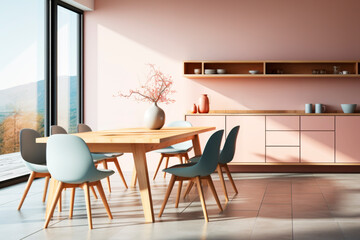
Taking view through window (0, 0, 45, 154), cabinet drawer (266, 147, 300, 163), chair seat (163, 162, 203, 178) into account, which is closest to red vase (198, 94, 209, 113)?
cabinet drawer (266, 147, 300, 163)

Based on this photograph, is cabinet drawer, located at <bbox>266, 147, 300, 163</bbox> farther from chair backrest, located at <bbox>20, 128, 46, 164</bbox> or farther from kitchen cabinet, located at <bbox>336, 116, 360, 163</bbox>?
chair backrest, located at <bbox>20, 128, 46, 164</bbox>

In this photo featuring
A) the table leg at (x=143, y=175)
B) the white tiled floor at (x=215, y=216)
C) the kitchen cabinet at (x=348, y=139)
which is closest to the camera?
the white tiled floor at (x=215, y=216)

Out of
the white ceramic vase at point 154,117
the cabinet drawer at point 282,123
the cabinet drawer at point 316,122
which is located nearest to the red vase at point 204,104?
the cabinet drawer at point 282,123

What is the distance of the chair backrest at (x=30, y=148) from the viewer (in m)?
4.33

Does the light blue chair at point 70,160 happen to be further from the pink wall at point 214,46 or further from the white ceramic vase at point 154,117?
the pink wall at point 214,46

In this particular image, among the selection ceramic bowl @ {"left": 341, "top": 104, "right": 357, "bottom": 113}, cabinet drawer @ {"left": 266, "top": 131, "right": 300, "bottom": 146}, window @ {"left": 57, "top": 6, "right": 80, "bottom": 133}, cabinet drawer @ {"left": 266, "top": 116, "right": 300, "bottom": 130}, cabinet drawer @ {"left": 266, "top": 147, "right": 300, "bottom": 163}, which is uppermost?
window @ {"left": 57, "top": 6, "right": 80, "bottom": 133}

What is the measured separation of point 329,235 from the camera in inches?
132

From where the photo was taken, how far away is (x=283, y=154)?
258 inches

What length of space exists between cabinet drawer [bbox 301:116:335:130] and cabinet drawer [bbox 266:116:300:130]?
0.10 m

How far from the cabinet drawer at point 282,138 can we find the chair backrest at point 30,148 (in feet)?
10.8

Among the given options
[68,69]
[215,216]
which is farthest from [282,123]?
[68,69]

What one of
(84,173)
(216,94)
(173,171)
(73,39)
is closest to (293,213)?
(173,171)

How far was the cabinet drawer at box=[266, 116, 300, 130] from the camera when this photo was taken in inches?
256

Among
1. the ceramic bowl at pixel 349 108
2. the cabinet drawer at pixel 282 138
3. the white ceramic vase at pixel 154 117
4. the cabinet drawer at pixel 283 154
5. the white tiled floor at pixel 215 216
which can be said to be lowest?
the white tiled floor at pixel 215 216
